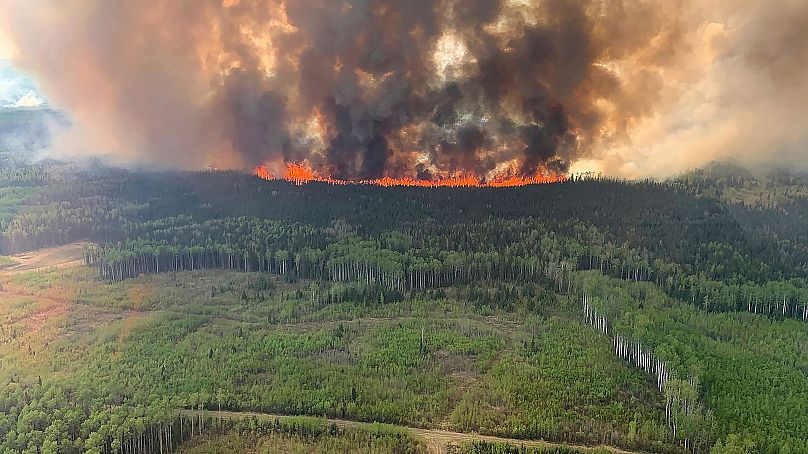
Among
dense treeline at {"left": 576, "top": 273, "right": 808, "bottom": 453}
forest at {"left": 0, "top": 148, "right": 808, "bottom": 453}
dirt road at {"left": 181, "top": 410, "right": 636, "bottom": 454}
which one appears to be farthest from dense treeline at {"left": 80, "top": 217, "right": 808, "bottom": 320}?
dirt road at {"left": 181, "top": 410, "right": 636, "bottom": 454}

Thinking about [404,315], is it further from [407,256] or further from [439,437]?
[439,437]

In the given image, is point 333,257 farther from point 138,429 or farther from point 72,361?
point 138,429

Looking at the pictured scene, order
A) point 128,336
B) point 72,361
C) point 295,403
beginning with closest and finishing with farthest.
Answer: point 295,403, point 72,361, point 128,336

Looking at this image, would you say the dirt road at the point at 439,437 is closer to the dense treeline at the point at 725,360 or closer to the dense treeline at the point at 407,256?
the dense treeline at the point at 725,360

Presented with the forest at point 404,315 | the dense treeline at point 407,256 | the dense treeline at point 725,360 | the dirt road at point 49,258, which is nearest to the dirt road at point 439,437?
the forest at point 404,315

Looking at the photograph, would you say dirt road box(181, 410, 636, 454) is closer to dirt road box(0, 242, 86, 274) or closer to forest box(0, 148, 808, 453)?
forest box(0, 148, 808, 453)

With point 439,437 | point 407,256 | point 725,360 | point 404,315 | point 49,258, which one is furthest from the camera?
point 49,258

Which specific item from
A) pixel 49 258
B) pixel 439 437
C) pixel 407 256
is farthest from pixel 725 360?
pixel 49 258

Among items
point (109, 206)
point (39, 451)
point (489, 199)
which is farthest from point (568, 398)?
point (109, 206)
